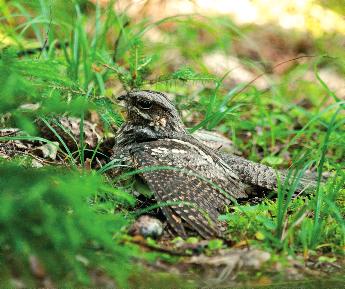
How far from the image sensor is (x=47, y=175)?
2273 mm

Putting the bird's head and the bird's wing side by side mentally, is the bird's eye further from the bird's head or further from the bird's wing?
the bird's wing

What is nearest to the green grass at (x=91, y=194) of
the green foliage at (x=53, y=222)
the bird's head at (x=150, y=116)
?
the green foliage at (x=53, y=222)

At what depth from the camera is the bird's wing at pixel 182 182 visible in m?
3.22

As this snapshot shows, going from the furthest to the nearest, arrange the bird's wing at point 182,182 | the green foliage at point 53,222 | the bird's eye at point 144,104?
1. the bird's eye at point 144,104
2. the bird's wing at point 182,182
3. the green foliage at point 53,222

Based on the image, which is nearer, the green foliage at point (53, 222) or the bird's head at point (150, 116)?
the green foliage at point (53, 222)

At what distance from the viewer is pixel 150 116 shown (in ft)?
14.2

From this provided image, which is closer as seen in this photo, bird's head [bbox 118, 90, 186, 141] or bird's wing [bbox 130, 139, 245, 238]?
bird's wing [bbox 130, 139, 245, 238]

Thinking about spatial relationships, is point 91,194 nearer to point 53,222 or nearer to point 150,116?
point 53,222

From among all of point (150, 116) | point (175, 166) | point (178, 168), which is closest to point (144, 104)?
point (150, 116)

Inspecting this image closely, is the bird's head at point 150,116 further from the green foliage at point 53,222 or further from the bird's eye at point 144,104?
the green foliage at point 53,222

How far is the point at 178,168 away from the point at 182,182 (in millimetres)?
96

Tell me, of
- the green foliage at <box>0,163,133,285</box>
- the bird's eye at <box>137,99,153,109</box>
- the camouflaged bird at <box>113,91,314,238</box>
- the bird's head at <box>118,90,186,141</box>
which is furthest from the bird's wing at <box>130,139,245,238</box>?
the green foliage at <box>0,163,133,285</box>

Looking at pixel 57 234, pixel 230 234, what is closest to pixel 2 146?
pixel 230 234

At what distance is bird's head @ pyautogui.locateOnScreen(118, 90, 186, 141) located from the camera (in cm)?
430
